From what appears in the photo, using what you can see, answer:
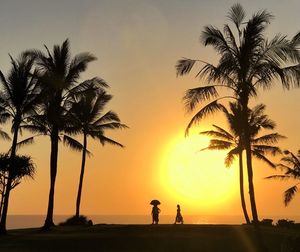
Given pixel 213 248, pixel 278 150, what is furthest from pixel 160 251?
pixel 278 150

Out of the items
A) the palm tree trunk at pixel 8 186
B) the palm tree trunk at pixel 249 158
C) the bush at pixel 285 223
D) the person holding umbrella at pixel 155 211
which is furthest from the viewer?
A: the bush at pixel 285 223

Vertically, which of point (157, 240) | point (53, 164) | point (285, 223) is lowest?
point (157, 240)

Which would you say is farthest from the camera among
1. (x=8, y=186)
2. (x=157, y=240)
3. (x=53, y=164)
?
(x=53, y=164)

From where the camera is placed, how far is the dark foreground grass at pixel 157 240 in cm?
2553

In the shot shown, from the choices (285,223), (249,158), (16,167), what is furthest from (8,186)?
(285,223)

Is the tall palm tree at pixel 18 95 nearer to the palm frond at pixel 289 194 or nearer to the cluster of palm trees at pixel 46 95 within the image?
the cluster of palm trees at pixel 46 95

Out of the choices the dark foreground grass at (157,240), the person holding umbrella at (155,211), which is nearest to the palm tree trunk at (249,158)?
the dark foreground grass at (157,240)

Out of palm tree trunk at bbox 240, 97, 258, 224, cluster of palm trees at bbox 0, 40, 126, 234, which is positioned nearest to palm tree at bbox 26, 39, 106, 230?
cluster of palm trees at bbox 0, 40, 126, 234

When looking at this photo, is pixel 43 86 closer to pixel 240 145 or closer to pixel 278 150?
pixel 240 145

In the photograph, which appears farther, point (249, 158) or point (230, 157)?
point (230, 157)

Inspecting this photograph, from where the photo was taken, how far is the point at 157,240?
27.0 meters

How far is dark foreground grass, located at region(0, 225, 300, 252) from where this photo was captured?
25.5 meters

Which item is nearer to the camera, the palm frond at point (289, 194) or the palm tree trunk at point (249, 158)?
the palm tree trunk at point (249, 158)

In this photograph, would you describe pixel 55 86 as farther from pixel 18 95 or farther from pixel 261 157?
pixel 261 157
